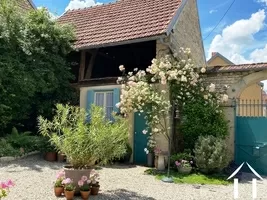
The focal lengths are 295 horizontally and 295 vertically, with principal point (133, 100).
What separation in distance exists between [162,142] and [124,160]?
6.63 ft

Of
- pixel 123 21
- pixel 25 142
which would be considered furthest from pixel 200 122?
pixel 25 142

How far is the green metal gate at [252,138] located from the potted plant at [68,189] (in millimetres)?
6986

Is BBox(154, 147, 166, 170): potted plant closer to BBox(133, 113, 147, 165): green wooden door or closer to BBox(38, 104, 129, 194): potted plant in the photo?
A: BBox(133, 113, 147, 165): green wooden door

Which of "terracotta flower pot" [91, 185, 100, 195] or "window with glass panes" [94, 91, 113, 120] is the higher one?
"window with glass panes" [94, 91, 113, 120]

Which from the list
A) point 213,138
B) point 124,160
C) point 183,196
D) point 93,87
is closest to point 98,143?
point 183,196

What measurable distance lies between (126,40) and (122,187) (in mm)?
6691

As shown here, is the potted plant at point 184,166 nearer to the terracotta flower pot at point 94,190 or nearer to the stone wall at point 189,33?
the terracotta flower pot at point 94,190

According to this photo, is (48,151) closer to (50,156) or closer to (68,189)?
(50,156)

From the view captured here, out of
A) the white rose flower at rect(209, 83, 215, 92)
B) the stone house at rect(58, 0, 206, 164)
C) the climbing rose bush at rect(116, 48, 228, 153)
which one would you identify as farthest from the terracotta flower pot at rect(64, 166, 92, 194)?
the white rose flower at rect(209, 83, 215, 92)

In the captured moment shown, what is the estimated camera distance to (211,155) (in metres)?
9.84

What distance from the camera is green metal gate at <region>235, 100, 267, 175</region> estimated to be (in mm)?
10758

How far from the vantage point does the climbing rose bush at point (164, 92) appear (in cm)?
1034

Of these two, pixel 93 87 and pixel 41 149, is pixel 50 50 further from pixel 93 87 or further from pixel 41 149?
pixel 41 149

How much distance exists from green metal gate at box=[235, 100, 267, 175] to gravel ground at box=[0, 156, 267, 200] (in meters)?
0.83
